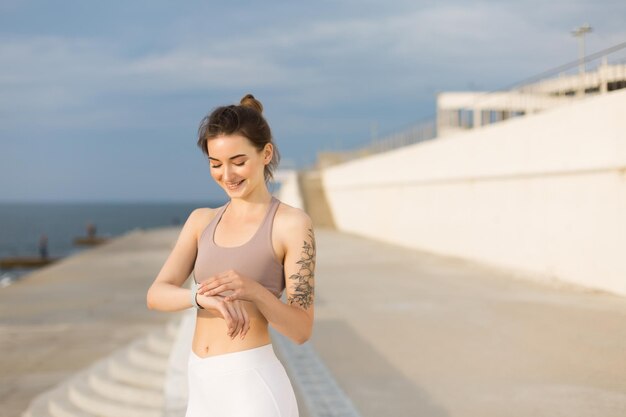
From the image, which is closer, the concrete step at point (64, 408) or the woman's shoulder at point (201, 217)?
the woman's shoulder at point (201, 217)

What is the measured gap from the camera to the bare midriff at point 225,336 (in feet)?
7.48

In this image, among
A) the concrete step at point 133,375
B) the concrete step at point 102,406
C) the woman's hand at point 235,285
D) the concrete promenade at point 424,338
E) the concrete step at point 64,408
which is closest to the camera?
the woman's hand at point 235,285

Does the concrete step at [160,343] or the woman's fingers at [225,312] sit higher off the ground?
the woman's fingers at [225,312]

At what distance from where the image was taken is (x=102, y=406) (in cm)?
859

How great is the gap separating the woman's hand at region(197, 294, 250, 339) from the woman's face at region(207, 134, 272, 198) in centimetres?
38

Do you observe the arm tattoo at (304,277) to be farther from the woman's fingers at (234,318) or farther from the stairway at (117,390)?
the stairway at (117,390)

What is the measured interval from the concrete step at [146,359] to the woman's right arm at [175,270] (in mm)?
7550

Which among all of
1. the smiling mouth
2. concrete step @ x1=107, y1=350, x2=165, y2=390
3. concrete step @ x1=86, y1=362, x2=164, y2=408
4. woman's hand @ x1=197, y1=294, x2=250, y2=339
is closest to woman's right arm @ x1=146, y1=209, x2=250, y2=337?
woman's hand @ x1=197, y1=294, x2=250, y2=339

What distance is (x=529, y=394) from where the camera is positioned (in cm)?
646

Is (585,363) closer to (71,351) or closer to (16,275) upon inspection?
(71,351)

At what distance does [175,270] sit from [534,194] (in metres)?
15.3

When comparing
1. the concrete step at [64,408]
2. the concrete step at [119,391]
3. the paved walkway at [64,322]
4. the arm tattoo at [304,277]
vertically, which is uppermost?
the arm tattoo at [304,277]

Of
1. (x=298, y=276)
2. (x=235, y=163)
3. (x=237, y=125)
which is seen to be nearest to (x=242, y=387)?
(x=298, y=276)

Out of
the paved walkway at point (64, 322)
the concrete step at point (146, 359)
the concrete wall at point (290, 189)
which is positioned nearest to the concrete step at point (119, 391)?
the concrete step at point (146, 359)
